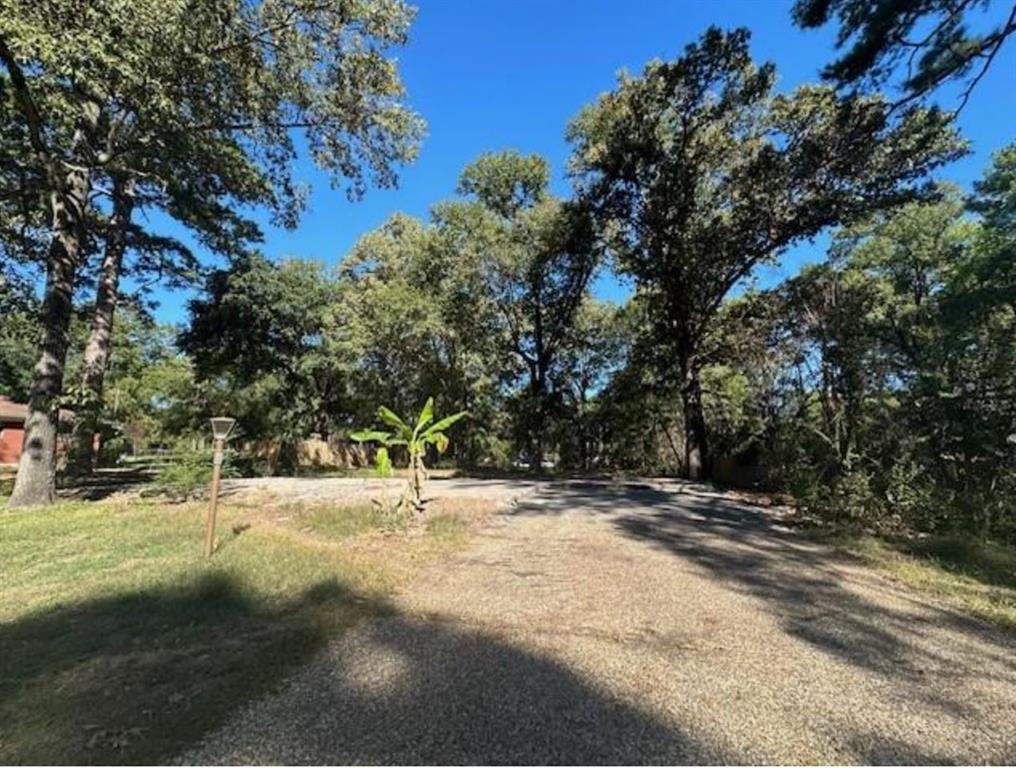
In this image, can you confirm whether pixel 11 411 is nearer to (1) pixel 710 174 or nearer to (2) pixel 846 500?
(1) pixel 710 174

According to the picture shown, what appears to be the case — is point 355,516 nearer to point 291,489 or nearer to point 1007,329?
point 291,489

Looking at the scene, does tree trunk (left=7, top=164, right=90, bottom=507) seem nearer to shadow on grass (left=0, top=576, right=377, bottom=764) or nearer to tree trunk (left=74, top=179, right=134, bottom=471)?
tree trunk (left=74, top=179, right=134, bottom=471)

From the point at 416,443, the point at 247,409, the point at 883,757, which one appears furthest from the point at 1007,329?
the point at 247,409

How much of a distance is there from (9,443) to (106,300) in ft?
65.4

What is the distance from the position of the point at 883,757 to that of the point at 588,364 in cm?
2444

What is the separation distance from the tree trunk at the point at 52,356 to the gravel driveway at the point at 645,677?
27.6 feet

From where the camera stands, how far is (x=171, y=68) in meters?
7.91

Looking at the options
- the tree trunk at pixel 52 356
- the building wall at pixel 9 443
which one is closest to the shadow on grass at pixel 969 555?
the tree trunk at pixel 52 356

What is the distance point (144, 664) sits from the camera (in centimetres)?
350

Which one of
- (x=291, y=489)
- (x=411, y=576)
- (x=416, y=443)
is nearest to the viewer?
(x=411, y=576)

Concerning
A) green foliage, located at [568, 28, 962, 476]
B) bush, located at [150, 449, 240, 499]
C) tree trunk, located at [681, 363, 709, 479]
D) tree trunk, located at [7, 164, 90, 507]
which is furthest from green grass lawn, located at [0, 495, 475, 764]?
green foliage, located at [568, 28, 962, 476]

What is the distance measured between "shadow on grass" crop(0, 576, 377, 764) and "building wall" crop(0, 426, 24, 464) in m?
31.0

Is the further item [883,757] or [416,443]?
[416,443]

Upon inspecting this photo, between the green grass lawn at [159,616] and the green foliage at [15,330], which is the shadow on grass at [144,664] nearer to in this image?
the green grass lawn at [159,616]
